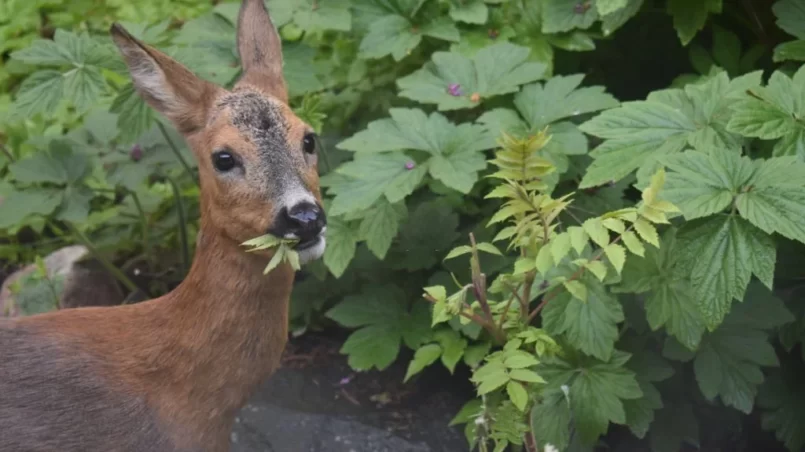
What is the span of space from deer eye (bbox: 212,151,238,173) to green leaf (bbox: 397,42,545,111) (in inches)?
38.5

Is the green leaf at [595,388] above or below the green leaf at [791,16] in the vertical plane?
below

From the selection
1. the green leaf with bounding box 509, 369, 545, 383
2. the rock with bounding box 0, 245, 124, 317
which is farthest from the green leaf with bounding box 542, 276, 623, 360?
the rock with bounding box 0, 245, 124, 317

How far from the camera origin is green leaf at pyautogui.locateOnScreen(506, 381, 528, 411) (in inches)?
92.6

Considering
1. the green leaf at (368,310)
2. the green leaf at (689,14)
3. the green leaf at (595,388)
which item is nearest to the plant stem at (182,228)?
the green leaf at (368,310)

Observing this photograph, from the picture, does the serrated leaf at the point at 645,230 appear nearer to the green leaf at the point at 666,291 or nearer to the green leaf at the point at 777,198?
the green leaf at the point at 777,198

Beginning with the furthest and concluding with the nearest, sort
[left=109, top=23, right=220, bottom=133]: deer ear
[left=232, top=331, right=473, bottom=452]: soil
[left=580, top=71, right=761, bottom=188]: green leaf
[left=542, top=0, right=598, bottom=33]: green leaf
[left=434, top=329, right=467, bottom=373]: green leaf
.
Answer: [left=542, top=0, right=598, bottom=33]: green leaf
[left=232, top=331, right=473, bottom=452]: soil
[left=434, top=329, right=467, bottom=373]: green leaf
[left=580, top=71, right=761, bottom=188]: green leaf
[left=109, top=23, right=220, bottom=133]: deer ear

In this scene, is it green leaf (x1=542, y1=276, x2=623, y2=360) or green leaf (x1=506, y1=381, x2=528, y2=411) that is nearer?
green leaf (x1=506, y1=381, x2=528, y2=411)

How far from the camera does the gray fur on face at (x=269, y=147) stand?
2527 mm

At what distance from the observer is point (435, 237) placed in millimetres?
3588

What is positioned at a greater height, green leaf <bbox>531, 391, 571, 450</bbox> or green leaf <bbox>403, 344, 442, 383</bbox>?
green leaf <bbox>403, 344, 442, 383</bbox>

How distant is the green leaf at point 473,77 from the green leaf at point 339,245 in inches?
18.6

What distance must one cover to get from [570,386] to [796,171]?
2.75 ft

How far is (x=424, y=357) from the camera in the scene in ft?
10.8

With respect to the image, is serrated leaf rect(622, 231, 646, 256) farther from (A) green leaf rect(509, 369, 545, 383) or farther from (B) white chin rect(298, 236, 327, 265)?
(B) white chin rect(298, 236, 327, 265)
